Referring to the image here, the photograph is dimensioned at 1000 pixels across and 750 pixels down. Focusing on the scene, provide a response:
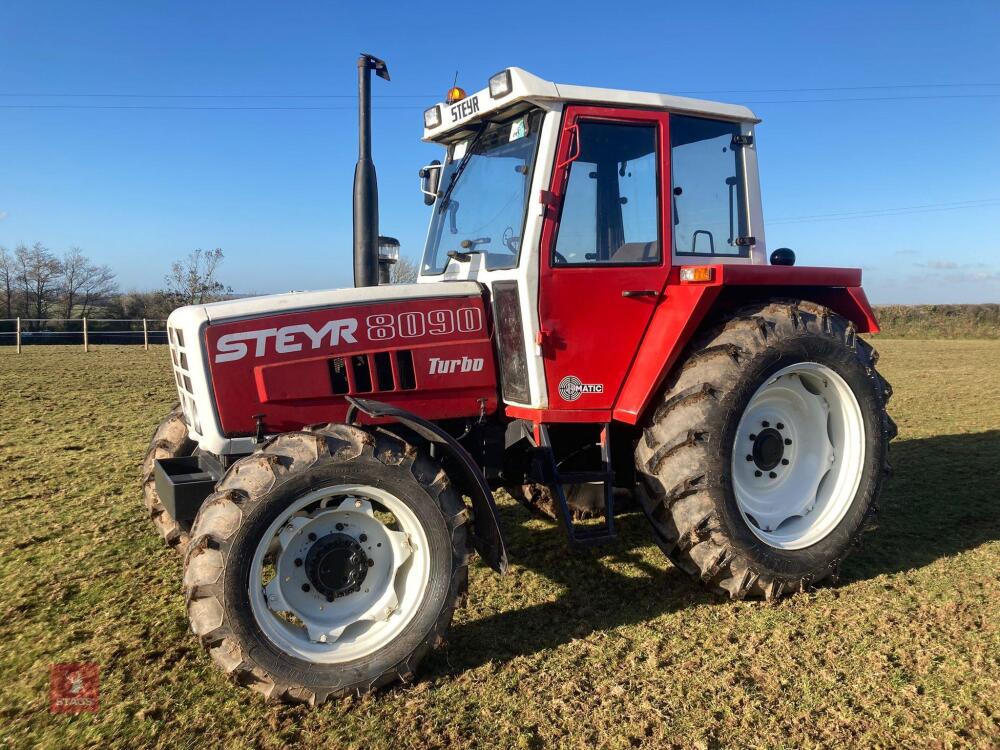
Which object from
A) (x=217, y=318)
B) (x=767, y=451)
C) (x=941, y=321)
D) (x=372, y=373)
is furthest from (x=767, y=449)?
(x=941, y=321)

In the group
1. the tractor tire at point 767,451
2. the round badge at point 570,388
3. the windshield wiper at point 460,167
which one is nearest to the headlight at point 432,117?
the windshield wiper at point 460,167

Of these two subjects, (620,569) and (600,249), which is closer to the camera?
(600,249)

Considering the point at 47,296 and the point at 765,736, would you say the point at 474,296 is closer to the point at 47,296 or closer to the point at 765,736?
the point at 765,736

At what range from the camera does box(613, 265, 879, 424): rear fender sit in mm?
3756

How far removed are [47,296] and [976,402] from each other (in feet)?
152

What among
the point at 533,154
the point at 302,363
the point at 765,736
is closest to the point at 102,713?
the point at 302,363

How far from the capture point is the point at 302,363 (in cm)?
349

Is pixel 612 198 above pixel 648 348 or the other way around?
above

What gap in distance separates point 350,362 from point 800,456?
2742 millimetres

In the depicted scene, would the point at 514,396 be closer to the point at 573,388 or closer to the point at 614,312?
the point at 573,388

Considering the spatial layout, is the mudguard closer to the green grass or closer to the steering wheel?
the steering wheel

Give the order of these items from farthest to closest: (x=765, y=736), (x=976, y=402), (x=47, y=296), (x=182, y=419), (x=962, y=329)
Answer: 1. (x=47, y=296)
2. (x=962, y=329)
3. (x=976, y=402)
4. (x=182, y=419)
5. (x=765, y=736)

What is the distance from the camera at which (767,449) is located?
13.7 ft

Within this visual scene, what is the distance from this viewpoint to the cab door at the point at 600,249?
12.2ft
